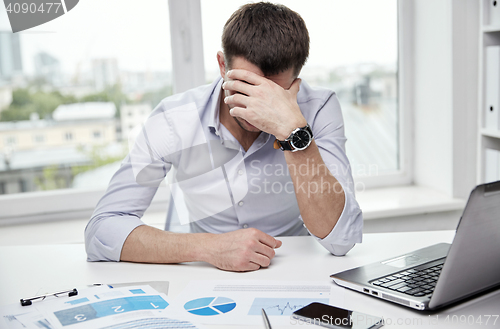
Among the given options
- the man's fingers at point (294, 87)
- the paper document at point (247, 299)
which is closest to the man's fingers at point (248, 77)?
the man's fingers at point (294, 87)

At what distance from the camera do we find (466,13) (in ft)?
6.55

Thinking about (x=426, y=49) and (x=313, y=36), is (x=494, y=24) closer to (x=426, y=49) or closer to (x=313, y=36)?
(x=426, y=49)

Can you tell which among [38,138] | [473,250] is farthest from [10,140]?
[473,250]

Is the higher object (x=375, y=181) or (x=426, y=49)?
(x=426, y=49)

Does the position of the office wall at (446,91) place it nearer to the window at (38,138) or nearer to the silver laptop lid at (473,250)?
the silver laptop lid at (473,250)

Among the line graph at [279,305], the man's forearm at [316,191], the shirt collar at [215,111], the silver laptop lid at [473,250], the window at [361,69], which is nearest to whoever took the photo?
the silver laptop lid at [473,250]

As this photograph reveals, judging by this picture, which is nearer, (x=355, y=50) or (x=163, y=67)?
(x=163, y=67)

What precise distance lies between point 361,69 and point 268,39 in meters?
1.35

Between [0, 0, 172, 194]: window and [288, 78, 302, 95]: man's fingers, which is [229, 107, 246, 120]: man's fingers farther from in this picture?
[0, 0, 172, 194]: window

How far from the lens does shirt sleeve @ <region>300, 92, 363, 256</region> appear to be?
3.49ft

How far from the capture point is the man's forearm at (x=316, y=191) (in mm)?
1089

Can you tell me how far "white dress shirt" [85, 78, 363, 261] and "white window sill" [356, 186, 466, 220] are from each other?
754 millimetres

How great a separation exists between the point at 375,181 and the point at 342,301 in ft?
5.44

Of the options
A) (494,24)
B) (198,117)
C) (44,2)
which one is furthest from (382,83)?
(44,2)
